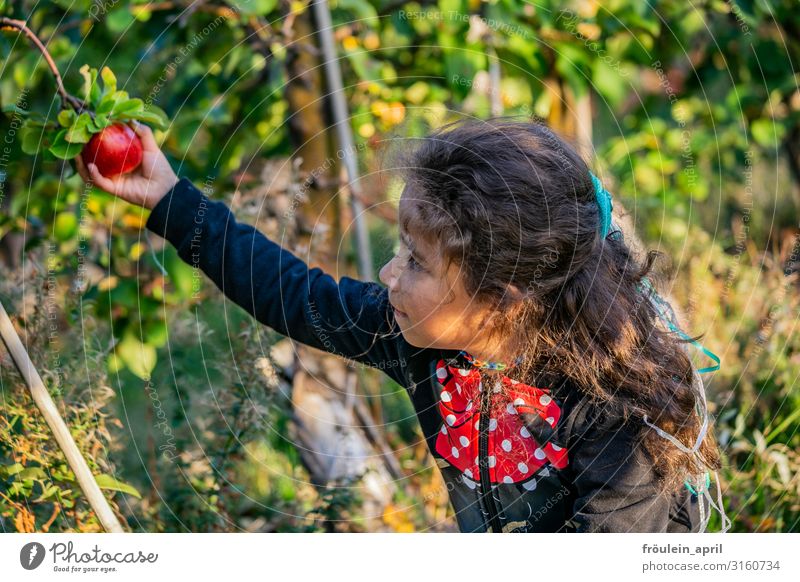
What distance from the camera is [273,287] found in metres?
1.56

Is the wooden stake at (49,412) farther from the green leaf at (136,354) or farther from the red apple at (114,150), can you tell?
the green leaf at (136,354)

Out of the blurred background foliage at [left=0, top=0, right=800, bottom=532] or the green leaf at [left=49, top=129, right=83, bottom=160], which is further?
the blurred background foliage at [left=0, top=0, right=800, bottom=532]

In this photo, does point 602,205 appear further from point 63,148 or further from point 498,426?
point 63,148

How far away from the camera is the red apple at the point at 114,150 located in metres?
1.42

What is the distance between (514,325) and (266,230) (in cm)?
91

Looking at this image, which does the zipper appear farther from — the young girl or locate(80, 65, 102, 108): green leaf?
locate(80, 65, 102, 108): green leaf

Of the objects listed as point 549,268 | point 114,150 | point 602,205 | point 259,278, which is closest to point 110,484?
point 259,278

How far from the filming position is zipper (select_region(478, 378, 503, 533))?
4.70 feet

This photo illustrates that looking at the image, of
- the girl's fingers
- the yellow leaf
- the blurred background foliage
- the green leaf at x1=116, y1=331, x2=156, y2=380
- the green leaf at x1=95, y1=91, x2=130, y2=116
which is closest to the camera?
the green leaf at x1=95, y1=91, x2=130, y2=116

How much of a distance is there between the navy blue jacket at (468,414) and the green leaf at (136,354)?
1.83ft

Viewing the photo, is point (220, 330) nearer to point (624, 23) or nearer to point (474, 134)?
point (474, 134)

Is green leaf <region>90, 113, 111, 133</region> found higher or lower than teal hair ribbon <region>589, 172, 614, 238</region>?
higher

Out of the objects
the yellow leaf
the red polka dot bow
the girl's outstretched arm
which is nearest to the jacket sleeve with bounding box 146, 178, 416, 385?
the girl's outstretched arm
